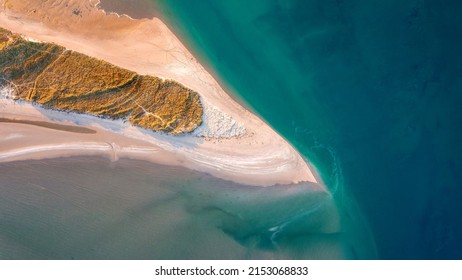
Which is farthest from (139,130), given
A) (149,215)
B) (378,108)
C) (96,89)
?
(378,108)

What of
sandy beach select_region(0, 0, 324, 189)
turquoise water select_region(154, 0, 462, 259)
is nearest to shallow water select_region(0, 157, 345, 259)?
sandy beach select_region(0, 0, 324, 189)

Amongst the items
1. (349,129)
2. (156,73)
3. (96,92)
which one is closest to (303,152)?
(349,129)

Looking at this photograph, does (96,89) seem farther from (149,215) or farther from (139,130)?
(149,215)

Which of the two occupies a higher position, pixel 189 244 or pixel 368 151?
pixel 368 151

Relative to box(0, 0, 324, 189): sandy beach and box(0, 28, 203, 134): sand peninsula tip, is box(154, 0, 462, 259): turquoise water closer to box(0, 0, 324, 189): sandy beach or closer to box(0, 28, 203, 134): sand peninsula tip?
box(0, 0, 324, 189): sandy beach
